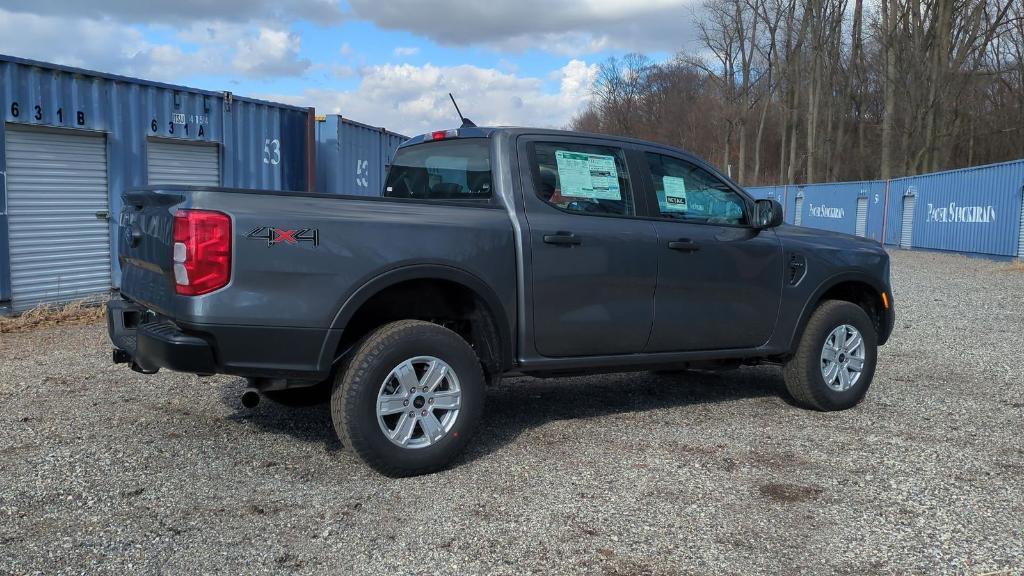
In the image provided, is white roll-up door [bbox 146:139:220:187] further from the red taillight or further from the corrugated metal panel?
the corrugated metal panel

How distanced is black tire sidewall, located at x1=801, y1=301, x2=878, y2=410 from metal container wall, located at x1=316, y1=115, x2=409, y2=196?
8380 mm

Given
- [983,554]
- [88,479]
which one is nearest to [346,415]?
[88,479]

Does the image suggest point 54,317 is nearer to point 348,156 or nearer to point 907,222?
point 348,156

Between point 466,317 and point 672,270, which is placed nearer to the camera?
point 466,317

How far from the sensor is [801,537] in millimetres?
3641

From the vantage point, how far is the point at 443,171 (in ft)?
16.9

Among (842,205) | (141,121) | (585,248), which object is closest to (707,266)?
(585,248)

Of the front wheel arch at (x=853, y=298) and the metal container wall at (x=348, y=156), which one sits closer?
the front wheel arch at (x=853, y=298)

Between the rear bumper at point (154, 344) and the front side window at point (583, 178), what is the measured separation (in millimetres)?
1997

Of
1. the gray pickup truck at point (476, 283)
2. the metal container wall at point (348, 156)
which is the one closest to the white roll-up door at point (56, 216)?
the metal container wall at point (348, 156)

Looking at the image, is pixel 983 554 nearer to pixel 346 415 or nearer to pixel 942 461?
pixel 942 461

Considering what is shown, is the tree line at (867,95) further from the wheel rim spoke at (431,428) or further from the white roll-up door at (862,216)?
the wheel rim spoke at (431,428)

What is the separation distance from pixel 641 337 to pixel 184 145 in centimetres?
817

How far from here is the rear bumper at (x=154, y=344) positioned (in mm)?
3785
